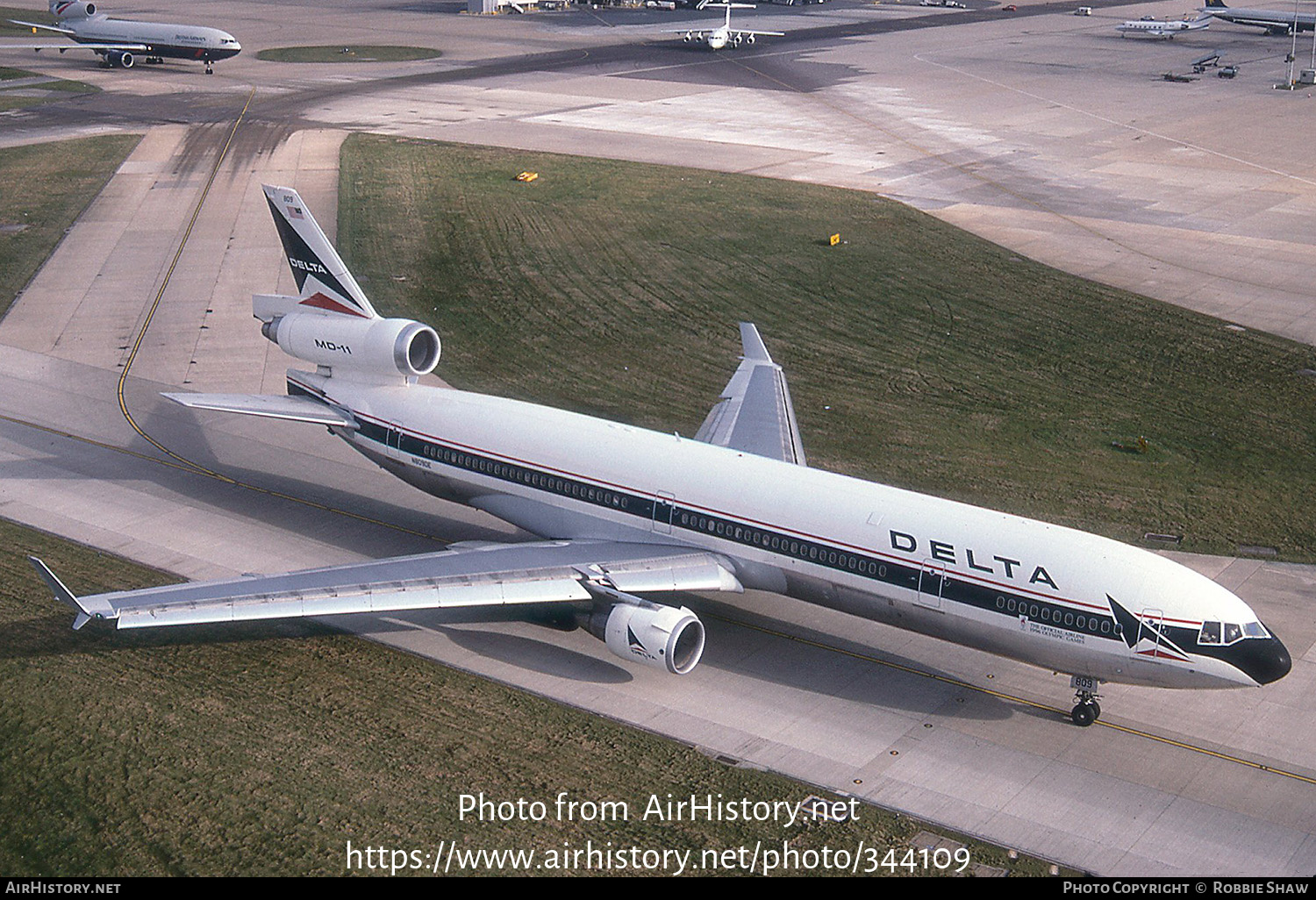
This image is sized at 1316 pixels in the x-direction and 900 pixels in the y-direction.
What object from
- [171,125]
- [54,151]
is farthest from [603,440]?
[171,125]

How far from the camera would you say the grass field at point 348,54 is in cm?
13438

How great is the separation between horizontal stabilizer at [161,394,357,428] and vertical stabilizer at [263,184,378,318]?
3200 mm

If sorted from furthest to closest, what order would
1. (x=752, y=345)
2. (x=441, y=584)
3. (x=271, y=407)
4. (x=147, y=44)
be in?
(x=147, y=44), (x=752, y=345), (x=271, y=407), (x=441, y=584)

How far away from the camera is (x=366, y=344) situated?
39.6 metres

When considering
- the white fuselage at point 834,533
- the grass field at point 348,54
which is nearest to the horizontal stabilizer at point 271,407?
the white fuselage at point 834,533

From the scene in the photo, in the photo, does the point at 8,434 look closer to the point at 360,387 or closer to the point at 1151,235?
the point at 360,387

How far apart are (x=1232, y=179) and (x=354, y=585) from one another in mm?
72446

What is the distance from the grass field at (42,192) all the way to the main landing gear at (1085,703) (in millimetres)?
51060

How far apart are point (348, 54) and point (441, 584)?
390 ft

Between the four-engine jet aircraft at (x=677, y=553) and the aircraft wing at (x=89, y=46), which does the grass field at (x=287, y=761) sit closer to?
the four-engine jet aircraft at (x=677, y=553)

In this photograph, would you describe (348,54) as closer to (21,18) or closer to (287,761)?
(21,18)

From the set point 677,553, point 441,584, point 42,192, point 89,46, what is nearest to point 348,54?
point 89,46

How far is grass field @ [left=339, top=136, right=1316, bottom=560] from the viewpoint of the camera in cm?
4409
